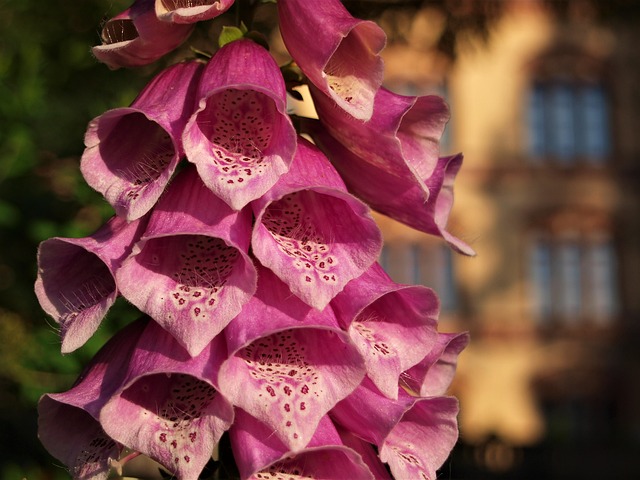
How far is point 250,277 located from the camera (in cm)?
104

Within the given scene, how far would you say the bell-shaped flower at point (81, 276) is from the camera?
3.56 feet

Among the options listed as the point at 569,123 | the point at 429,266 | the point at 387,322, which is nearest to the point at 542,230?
the point at 569,123

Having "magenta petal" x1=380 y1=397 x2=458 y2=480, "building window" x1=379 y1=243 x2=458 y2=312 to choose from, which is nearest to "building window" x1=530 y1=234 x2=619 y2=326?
"building window" x1=379 y1=243 x2=458 y2=312

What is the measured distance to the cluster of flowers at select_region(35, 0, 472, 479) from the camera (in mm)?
1035

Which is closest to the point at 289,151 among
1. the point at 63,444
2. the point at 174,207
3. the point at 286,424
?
the point at 174,207

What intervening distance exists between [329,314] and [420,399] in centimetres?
16

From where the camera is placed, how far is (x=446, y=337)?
121 cm

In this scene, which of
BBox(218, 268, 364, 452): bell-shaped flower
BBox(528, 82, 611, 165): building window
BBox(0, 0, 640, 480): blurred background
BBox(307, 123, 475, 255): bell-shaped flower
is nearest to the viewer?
BBox(218, 268, 364, 452): bell-shaped flower

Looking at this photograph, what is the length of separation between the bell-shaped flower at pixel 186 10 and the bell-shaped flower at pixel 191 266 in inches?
7.3

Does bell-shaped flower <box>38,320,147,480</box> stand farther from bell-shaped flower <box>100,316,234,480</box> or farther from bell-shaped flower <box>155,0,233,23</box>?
bell-shaped flower <box>155,0,233,23</box>

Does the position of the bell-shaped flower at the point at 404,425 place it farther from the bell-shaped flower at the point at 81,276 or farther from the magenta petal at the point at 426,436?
the bell-shaped flower at the point at 81,276

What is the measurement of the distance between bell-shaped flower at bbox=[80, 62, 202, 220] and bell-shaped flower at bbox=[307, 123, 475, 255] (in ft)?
0.70

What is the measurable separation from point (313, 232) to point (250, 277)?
5.0 inches

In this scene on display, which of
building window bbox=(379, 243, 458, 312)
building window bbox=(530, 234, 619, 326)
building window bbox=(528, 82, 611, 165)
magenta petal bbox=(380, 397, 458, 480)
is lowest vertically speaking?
building window bbox=(530, 234, 619, 326)
